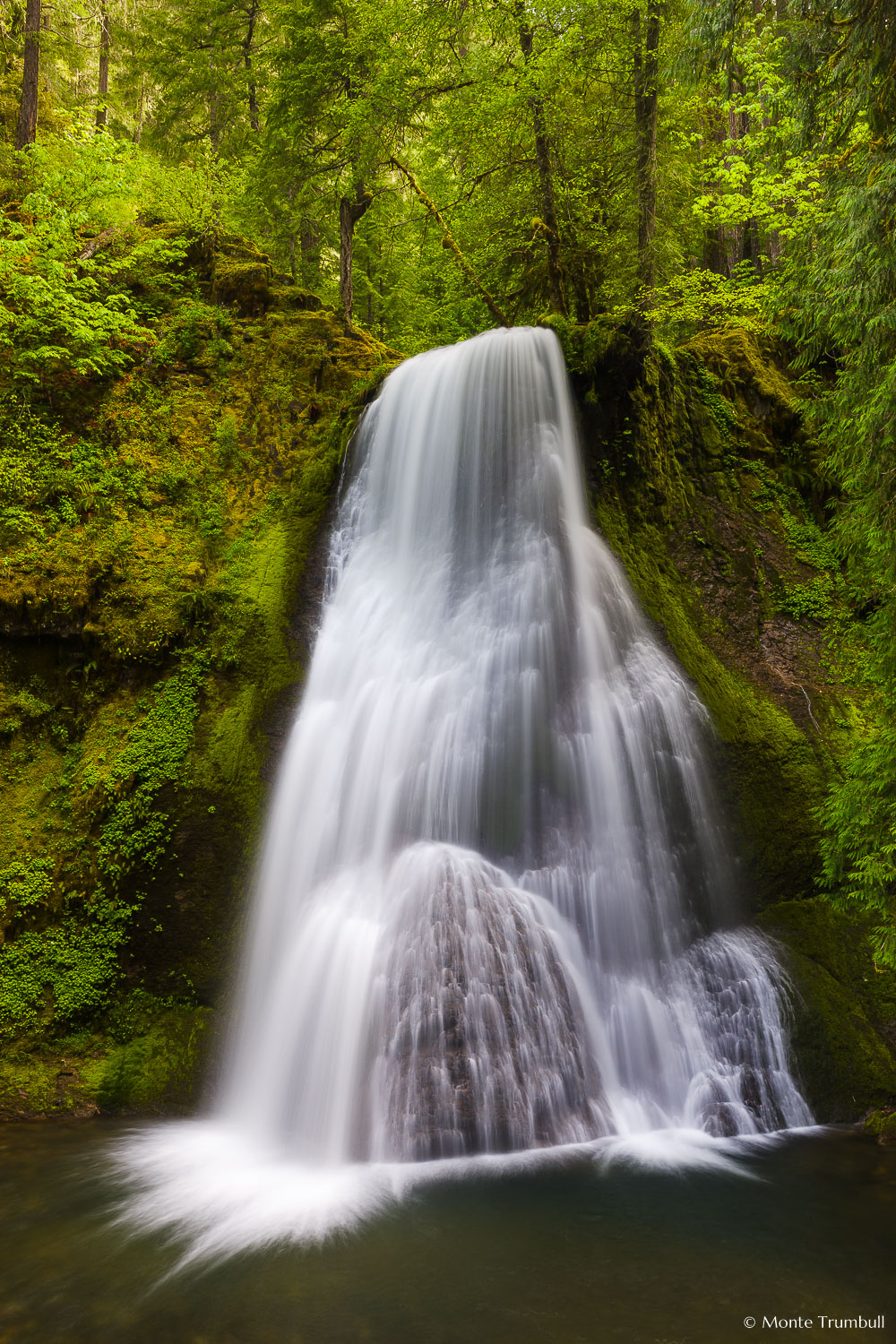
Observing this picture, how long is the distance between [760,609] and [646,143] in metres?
6.33

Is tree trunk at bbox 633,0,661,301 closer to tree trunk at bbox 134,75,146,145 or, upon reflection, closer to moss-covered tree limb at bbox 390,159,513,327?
moss-covered tree limb at bbox 390,159,513,327

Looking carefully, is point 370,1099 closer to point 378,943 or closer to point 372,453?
point 378,943

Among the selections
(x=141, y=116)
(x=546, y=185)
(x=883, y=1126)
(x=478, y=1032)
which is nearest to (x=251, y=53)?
(x=141, y=116)

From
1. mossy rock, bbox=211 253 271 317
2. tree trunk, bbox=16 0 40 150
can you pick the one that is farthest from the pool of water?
tree trunk, bbox=16 0 40 150

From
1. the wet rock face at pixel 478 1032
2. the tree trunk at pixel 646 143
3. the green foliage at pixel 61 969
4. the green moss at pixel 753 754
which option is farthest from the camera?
the tree trunk at pixel 646 143

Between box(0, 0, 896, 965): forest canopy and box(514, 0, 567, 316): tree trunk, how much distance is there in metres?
0.04

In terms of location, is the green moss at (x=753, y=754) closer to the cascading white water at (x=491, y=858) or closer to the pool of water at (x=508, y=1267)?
the cascading white water at (x=491, y=858)

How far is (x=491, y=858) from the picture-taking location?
6.37m

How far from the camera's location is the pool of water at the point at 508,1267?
10.9 feet

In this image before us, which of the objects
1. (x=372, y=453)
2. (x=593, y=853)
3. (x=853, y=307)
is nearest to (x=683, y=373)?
(x=372, y=453)

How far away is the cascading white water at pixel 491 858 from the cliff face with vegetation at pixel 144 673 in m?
0.51

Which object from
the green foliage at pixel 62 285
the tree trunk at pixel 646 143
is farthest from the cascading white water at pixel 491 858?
the green foliage at pixel 62 285

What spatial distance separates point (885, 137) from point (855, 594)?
482 cm

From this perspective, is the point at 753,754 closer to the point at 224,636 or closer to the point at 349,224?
the point at 224,636
